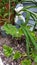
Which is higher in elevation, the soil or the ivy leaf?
the ivy leaf

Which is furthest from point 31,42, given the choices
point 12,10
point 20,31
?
point 12,10

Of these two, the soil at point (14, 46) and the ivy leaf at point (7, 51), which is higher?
the ivy leaf at point (7, 51)

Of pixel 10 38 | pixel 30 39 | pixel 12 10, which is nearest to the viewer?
pixel 30 39

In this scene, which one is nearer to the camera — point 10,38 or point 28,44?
point 28,44

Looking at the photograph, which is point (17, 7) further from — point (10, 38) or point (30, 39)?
point (30, 39)

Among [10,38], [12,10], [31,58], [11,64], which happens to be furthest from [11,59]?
[12,10]

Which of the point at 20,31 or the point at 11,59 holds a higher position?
the point at 20,31

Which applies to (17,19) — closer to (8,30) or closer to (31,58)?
(8,30)

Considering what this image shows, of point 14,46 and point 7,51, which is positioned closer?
point 7,51

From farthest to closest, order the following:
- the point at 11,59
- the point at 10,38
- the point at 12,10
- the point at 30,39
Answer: the point at 12,10 → the point at 10,38 → the point at 11,59 → the point at 30,39

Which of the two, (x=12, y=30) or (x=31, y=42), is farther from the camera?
(x=12, y=30)
